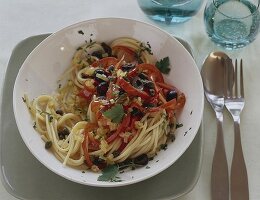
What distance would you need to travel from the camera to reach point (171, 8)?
152 centimetres

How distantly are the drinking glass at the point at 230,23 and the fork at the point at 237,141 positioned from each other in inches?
4.2

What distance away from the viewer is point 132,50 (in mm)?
1388

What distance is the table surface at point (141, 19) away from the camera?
130cm

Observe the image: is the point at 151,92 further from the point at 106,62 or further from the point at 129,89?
the point at 106,62

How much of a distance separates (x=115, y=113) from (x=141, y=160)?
0.47 ft

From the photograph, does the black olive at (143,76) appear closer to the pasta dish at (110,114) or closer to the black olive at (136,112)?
the pasta dish at (110,114)

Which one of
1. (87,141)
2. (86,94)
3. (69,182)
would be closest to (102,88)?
(86,94)

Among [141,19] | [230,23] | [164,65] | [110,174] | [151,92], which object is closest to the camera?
[110,174]

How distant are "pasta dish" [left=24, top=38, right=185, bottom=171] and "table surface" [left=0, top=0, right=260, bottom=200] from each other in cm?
16

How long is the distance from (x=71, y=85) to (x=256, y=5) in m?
0.69

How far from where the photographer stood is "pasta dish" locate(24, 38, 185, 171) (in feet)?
3.88

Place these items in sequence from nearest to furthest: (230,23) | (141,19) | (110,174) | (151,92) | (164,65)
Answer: (110,174) → (151,92) → (164,65) → (230,23) → (141,19)

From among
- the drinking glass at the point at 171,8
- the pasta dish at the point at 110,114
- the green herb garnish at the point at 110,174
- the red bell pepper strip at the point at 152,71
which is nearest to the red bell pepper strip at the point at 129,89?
the pasta dish at the point at 110,114

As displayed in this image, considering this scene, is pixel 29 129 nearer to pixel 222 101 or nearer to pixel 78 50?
pixel 78 50
